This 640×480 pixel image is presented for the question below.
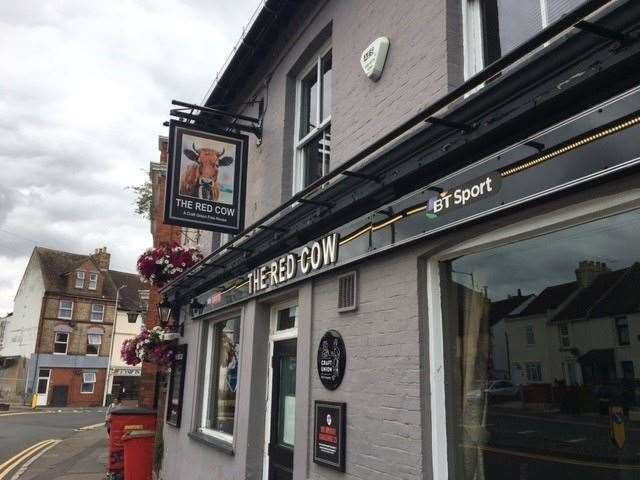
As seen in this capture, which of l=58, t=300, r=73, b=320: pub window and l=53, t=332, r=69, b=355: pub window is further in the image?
l=58, t=300, r=73, b=320: pub window

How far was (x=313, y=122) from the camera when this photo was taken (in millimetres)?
6824

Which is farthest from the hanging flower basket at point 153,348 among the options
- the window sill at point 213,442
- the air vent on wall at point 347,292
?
the air vent on wall at point 347,292

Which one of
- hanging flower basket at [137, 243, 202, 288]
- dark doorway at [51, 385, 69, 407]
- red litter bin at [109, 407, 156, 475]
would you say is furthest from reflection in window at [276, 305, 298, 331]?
dark doorway at [51, 385, 69, 407]

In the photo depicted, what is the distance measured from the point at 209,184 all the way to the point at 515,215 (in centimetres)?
467

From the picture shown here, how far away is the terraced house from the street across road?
30.2 feet

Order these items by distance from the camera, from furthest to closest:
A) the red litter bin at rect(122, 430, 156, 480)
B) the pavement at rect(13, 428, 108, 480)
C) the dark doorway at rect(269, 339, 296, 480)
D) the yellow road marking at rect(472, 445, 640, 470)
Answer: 1. the pavement at rect(13, 428, 108, 480)
2. the red litter bin at rect(122, 430, 156, 480)
3. the dark doorway at rect(269, 339, 296, 480)
4. the yellow road marking at rect(472, 445, 640, 470)

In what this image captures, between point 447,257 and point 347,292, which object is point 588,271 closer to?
point 447,257

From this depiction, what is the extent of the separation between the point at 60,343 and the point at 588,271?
4313 centimetres

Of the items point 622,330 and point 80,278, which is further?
point 80,278

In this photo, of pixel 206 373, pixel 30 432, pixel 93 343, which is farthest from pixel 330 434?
pixel 93 343

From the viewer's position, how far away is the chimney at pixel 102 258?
44859mm

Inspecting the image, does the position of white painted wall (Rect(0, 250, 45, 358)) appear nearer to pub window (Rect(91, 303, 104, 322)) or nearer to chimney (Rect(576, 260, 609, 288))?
pub window (Rect(91, 303, 104, 322))

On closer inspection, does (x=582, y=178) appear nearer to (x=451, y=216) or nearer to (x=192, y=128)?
(x=451, y=216)

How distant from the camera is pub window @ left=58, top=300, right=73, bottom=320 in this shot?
40.9m
